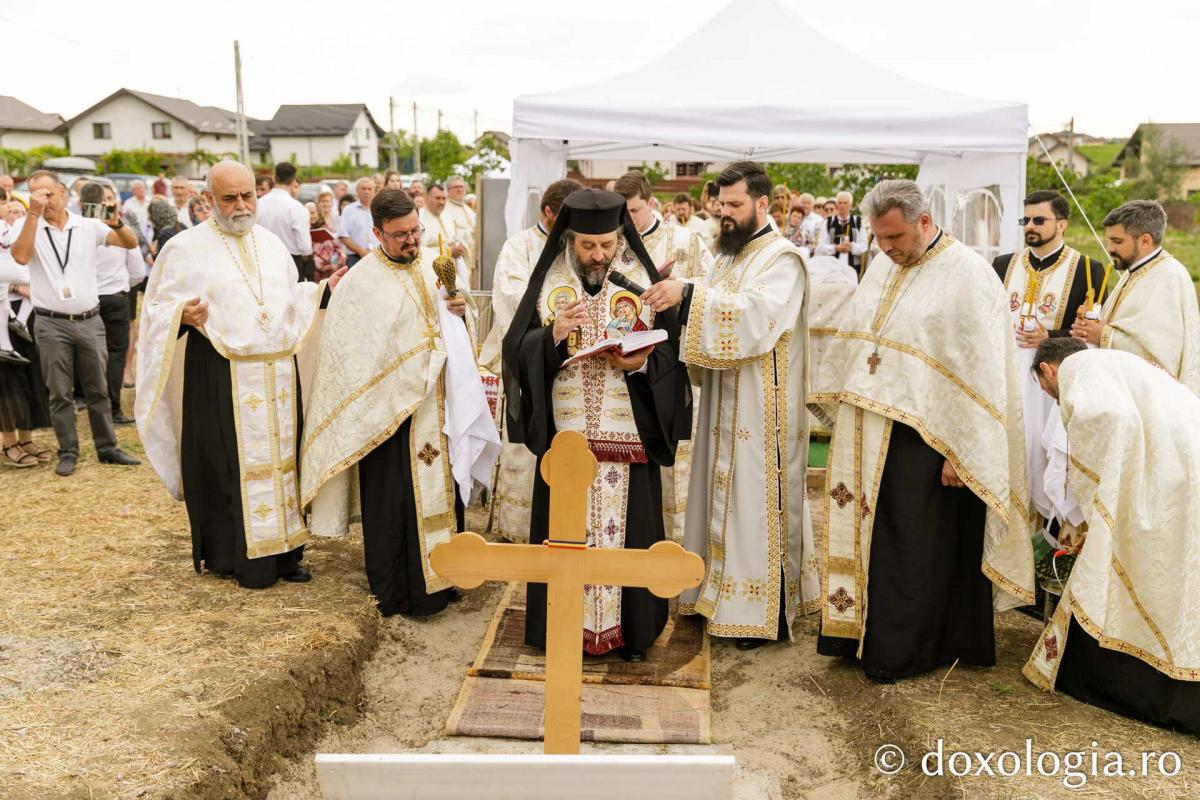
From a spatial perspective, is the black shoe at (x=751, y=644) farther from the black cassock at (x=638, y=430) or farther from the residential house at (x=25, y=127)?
the residential house at (x=25, y=127)

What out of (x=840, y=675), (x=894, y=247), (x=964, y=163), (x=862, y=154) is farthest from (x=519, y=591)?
(x=862, y=154)

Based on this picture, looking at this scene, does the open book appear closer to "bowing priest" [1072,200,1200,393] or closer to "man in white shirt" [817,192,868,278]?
"bowing priest" [1072,200,1200,393]

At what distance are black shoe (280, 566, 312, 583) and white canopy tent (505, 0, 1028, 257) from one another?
328cm

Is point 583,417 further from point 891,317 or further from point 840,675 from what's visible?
point 840,675

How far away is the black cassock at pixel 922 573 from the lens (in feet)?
14.4

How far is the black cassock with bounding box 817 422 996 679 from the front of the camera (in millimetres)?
4379

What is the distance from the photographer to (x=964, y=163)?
8.38 meters

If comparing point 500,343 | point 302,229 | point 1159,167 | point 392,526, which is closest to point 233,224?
point 500,343

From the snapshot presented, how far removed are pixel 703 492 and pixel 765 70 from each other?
413 centimetres

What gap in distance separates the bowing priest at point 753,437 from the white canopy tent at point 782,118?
8.18ft

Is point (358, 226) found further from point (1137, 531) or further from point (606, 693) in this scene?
point (1137, 531)

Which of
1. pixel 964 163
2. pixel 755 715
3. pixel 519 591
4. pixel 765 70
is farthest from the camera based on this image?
pixel 964 163

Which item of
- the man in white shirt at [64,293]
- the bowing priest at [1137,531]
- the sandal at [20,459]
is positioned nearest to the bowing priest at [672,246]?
the bowing priest at [1137,531]

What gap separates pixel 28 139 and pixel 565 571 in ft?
244
